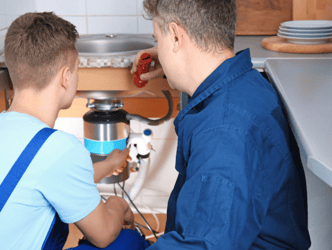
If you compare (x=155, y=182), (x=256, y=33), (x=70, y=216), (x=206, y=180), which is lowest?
(x=155, y=182)

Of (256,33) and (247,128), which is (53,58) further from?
(256,33)

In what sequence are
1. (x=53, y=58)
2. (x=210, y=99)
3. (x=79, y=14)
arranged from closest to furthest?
(x=210, y=99)
(x=53, y=58)
(x=79, y=14)

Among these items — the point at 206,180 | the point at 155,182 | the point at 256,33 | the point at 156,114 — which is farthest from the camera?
the point at 155,182

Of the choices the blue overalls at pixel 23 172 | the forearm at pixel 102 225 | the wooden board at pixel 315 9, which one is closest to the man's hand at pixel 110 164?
the forearm at pixel 102 225

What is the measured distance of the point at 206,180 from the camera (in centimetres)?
59

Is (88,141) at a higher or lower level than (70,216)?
lower

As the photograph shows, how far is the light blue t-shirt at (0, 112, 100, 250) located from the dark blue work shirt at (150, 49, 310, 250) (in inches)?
8.6

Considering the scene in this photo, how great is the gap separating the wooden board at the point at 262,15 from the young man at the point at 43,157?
1.00 meters

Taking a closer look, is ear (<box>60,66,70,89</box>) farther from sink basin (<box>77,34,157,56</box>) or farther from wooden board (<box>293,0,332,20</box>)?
wooden board (<box>293,0,332,20</box>)

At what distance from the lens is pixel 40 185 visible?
0.73 m

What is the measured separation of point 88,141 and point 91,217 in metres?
0.82

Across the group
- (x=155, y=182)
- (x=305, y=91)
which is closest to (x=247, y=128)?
(x=305, y=91)

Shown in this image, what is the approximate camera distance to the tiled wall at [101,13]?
1.89m

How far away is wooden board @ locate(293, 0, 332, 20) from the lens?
1.57 metres
